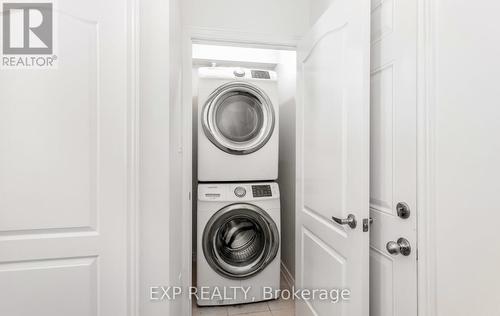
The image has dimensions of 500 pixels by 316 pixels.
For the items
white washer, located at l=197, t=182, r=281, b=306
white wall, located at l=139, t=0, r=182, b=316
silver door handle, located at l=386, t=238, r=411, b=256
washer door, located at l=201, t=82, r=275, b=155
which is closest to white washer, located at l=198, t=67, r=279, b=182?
washer door, located at l=201, t=82, r=275, b=155

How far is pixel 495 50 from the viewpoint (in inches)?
26.6

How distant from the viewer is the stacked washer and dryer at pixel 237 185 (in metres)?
1.99

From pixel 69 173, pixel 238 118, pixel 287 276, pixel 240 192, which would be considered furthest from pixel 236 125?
pixel 287 276

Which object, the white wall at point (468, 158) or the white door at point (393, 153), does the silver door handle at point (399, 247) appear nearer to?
the white door at point (393, 153)

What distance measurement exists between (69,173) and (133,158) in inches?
10.6

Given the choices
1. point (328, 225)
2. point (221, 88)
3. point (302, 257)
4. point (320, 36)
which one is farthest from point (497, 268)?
point (221, 88)

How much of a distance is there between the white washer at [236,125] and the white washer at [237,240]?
0.13m

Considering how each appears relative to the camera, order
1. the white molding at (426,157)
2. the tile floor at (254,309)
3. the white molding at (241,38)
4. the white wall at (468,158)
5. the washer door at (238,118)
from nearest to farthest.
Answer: the white wall at (468,158)
the white molding at (426,157)
the white molding at (241,38)
the tile floor at (254,309)
the washer door at (238,118)

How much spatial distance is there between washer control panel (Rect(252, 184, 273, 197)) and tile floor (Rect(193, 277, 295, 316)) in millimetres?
881

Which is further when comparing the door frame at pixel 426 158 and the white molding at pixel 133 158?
the white molding at pixel 133 158

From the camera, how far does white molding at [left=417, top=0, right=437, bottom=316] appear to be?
0.86m

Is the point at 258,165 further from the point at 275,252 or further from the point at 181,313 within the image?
the point at 181,313

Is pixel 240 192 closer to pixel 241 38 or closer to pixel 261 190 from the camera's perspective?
pixel 261 190

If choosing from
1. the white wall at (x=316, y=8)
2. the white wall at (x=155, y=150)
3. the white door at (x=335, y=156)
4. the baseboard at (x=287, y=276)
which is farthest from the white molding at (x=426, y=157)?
the baseboard at (x=287, y=276)
